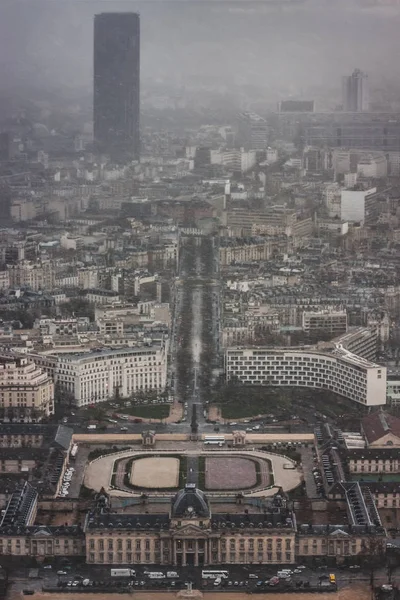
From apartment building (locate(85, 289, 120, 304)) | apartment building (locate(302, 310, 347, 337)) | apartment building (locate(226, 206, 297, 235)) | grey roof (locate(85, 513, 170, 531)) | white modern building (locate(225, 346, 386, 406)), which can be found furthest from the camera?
apartment building (locate(226, 206, 297, 235))

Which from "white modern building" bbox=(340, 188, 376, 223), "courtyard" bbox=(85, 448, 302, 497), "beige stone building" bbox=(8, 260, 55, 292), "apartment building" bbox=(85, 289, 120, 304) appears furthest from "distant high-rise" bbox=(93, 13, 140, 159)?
"courtyard" bbox=(85, 448, 302, 497)

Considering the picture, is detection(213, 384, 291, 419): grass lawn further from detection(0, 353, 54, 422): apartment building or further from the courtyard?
detection(0, 353, 54, 422): apartment building

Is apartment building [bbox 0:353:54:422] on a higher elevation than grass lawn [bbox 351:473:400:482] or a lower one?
higher

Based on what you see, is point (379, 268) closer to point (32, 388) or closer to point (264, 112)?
point (32, 388)

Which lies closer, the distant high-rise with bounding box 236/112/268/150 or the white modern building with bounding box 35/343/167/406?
the white modern building with bounding box 35/343/167/406

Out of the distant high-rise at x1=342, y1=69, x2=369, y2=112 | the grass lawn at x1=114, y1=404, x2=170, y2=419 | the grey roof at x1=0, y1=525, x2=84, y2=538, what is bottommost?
the grass lawn at x1=114, y1=404, x2=170, y2=419

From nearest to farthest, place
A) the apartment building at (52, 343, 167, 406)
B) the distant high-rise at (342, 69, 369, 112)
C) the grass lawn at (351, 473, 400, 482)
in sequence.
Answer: the grass lawn at (351, 473, 400, 482), the apartment building at (52, 343, 167, 406), the distant high-rise at (342, 69, 369, 112)

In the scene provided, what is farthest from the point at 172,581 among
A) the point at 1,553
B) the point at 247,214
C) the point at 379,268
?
the point at 247,214

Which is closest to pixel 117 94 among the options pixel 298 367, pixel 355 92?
pixel 355 92
